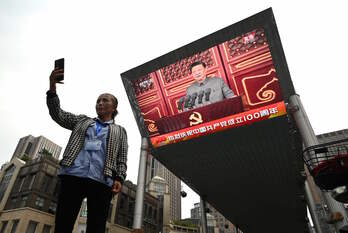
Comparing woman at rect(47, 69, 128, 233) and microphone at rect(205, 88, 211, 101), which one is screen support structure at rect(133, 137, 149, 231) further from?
woman at rect(47, 69, 128, 233)

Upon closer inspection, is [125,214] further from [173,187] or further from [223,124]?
[173,187]

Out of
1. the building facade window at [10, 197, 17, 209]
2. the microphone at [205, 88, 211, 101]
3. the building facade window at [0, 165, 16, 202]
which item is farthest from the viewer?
the building facade window at [0, 165, 16, 202]

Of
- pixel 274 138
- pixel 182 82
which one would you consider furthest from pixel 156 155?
pixel 274 138

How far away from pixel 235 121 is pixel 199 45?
4874 mm

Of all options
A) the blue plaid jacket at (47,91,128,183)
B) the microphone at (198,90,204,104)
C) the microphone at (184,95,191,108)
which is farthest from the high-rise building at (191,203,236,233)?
the blue plaid jacket at (47,91,128,183)

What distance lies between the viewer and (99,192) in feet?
7.69

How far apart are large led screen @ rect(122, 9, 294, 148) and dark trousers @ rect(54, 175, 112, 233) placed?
39.0 feet

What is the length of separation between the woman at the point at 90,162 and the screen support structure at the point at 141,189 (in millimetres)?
12648

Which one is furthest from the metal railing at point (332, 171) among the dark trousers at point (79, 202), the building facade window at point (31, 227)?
the building facade window at point (31, 227)

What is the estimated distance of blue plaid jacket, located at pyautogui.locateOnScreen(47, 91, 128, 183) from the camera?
2447mm

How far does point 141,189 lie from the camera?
49.6ft

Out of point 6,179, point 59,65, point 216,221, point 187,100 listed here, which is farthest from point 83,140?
point 216,221

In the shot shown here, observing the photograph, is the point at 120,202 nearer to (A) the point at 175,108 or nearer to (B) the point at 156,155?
(B) the point at 156,155

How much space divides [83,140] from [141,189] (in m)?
13.3
